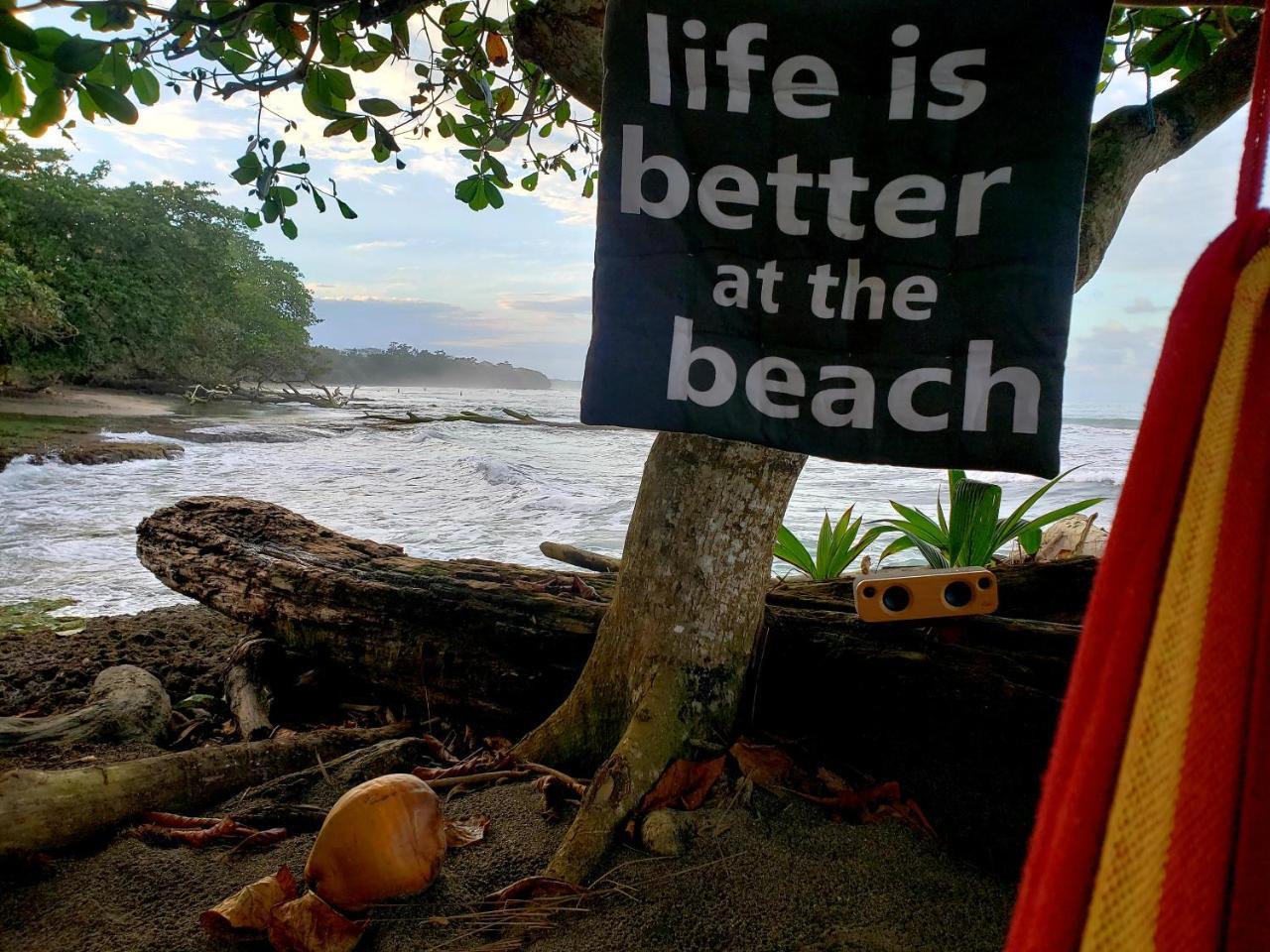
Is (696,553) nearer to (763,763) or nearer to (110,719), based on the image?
(763,763)

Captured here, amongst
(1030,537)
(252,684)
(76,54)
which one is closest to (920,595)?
(1030,537)

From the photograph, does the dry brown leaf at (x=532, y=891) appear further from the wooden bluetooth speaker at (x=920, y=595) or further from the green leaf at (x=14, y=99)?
the green leaf at (x=14, y=99)

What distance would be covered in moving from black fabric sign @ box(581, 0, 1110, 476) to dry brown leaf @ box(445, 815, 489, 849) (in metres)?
1.10

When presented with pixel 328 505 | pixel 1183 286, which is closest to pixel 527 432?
pixel 328 505

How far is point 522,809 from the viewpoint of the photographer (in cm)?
171

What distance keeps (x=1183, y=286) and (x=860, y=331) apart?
58cm

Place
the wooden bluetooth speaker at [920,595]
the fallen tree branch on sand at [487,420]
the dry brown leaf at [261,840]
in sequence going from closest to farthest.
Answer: the dry brown leaf at [261,840]
the wooden bluetooth speaker at [920,595]
the fallen tree branch on sand at [487,420]

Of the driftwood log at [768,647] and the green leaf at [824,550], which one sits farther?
the green leaf at [824,550]

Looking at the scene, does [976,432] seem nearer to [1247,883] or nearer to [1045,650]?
[1247,883]

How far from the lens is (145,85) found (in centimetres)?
199

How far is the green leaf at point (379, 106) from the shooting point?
2.36 metres

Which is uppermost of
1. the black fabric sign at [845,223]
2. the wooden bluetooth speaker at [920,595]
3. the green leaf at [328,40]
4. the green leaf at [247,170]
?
the green leaf at [328,40]

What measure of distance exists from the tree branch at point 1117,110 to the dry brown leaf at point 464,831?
79.3 inches

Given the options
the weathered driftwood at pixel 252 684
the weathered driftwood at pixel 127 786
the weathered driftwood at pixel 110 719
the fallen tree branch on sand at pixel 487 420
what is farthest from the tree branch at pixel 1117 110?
the fallen tree branch on sand at pixel 487 420
